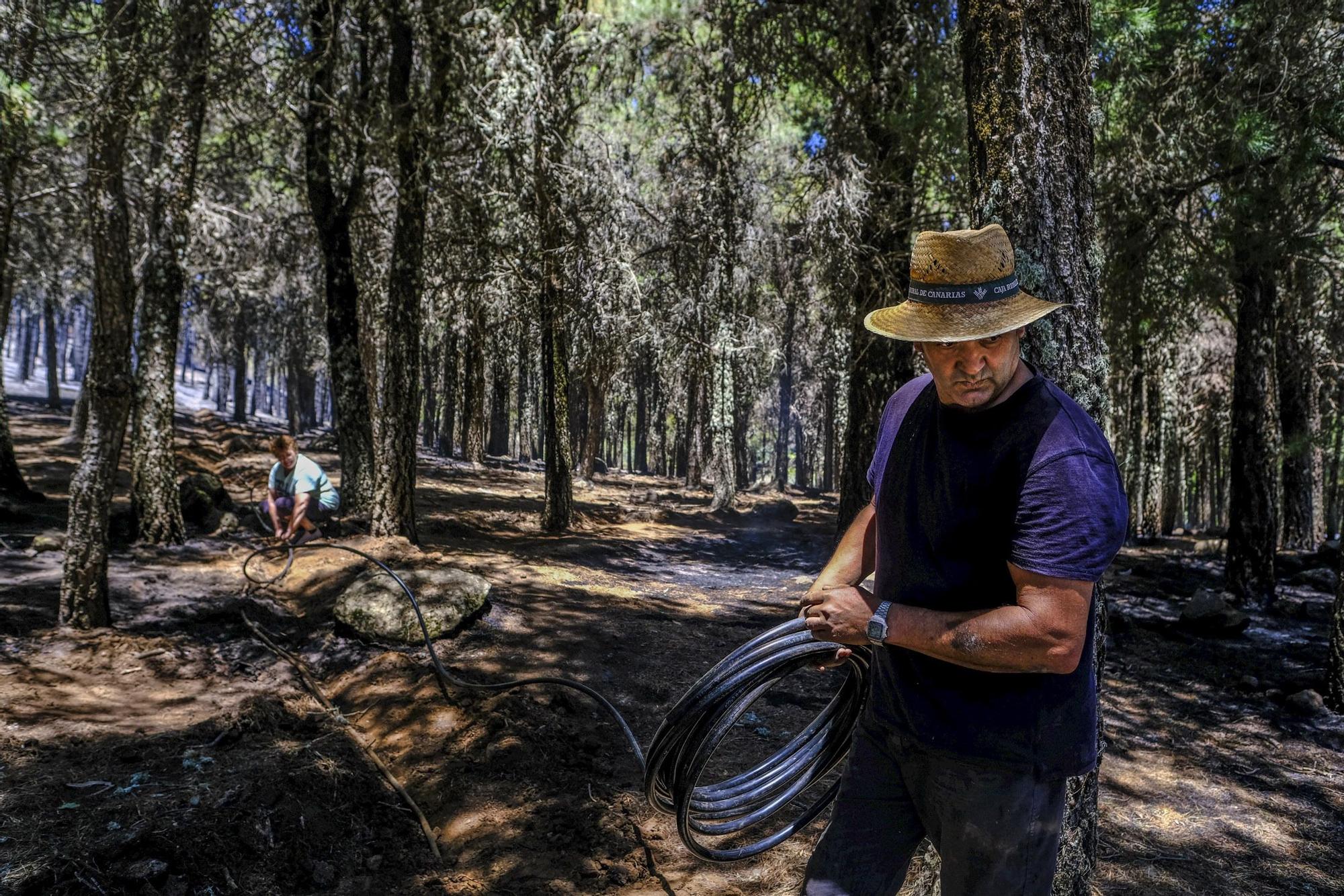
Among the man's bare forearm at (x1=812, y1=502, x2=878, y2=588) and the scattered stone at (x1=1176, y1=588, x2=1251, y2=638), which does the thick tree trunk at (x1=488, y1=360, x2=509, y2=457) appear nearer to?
the scattered stone at (x1=1176, y1=588, x2=1251, y2=638)

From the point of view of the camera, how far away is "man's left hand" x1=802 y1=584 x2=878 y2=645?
204 centimetres

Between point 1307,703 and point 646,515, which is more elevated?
point 646,515

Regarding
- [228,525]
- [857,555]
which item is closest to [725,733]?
[857,555]

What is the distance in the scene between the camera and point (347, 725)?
525 centimetres

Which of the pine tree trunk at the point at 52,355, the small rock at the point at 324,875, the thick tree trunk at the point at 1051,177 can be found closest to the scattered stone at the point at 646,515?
the small rock at the point at 324,875

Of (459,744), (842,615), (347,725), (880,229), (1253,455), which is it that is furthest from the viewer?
(1253,455)

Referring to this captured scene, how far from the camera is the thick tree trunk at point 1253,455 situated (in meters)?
10.2

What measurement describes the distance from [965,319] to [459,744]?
4.15 metres

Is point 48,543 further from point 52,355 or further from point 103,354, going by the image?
point 52,355

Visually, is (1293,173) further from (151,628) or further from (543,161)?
(151,628)

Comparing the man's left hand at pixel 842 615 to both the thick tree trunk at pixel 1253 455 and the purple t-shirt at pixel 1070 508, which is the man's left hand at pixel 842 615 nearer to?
the purple t-shirt at pixel 1070 508

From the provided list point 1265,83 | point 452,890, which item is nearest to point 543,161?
point 1265,83

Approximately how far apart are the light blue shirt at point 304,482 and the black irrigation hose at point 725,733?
755 centimetres

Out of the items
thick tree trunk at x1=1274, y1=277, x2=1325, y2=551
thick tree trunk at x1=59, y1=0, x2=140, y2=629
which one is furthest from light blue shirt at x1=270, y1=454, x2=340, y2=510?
thick tree trunk at x1=1274, y1=277, x2=1325, y2=551
